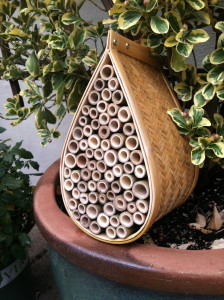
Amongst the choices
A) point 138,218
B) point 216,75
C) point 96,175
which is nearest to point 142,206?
point 138,218

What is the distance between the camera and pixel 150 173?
69 cm

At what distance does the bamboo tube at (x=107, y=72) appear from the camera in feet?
2.41

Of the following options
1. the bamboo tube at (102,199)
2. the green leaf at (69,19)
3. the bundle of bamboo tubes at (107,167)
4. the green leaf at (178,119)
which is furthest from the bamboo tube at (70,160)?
the green leaf at (69,19)

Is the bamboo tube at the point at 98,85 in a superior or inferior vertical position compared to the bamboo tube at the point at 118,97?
superior

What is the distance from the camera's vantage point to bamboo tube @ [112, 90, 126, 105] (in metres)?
0.73

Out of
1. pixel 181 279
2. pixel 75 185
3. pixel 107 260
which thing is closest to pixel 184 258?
pixel 181 279

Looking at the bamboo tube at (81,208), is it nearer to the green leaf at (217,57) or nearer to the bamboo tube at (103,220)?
the bamboo tube at (103,220)

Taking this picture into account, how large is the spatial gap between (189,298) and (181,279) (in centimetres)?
5

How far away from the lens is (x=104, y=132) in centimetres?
77

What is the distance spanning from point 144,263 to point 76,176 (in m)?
0.25

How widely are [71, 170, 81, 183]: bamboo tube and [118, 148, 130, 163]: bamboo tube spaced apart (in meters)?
0.12

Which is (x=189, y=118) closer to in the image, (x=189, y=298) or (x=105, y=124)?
(x=105, y=124)

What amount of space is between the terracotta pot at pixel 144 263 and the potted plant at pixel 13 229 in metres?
0.43

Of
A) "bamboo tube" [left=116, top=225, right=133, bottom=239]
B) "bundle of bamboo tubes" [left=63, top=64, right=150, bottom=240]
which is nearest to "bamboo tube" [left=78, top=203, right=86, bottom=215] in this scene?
"bundle of bamboo tubes" [left=63, top=64, right=150, bottom=240]
